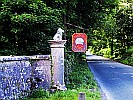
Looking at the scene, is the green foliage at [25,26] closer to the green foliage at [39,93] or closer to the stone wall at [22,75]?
the stone wall at [22,75]

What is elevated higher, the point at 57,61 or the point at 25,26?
the point at 25,26

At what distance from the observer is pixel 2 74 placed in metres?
10.6

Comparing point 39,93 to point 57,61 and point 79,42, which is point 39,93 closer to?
point 57,61

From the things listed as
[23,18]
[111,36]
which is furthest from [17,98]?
[111,36]

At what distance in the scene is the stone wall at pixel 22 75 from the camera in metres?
10.7

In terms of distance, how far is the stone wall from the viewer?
10734 mm

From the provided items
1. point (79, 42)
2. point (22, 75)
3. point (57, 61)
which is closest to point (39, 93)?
point (22, 75)

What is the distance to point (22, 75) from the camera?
11984mm

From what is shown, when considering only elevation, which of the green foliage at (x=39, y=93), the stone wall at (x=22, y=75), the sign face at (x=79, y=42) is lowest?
the green foliage at (x=39, y=93)

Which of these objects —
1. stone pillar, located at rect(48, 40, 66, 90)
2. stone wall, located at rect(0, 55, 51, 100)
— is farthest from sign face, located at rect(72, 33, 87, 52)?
stone wall, located at rect(0, 55, 51, 100)

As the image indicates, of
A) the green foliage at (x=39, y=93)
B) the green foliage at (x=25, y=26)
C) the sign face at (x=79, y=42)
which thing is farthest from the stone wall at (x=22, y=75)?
the green foliage at (x=25, y=26)

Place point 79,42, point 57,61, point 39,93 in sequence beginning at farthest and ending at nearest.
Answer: point 79,42 → point 57,61 → point 39,93

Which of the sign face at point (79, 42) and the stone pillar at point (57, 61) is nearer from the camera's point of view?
the stone pillar at point (57, 61)

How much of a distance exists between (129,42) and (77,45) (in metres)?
37.7
